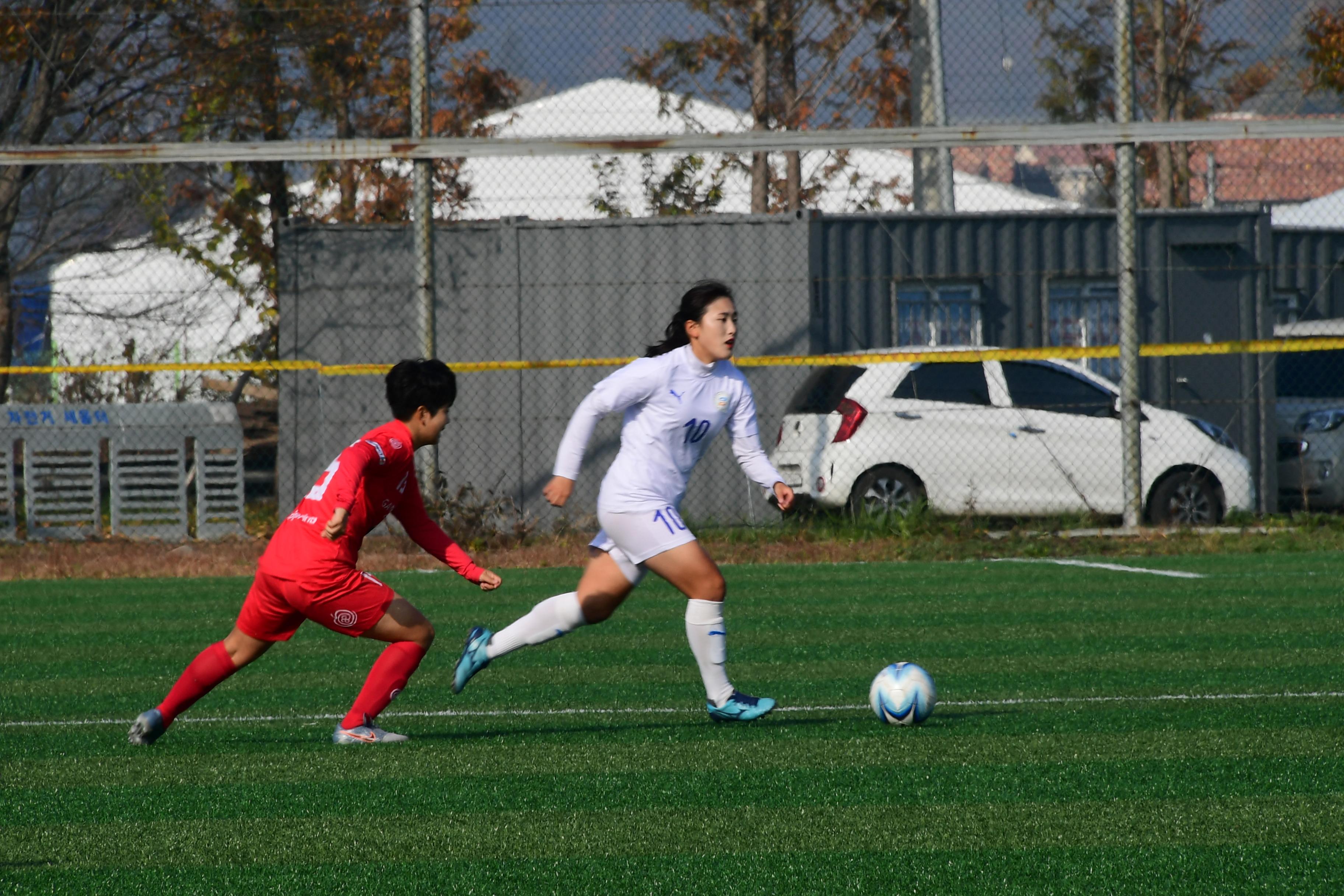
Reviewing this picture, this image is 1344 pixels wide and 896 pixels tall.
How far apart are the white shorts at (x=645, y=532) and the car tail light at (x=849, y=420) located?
7847mm

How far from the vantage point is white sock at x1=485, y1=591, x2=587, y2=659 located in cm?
640

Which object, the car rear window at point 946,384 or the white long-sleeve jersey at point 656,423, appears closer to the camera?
the white long-sleeve jersey at point 656,423

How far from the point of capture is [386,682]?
5.69 meters

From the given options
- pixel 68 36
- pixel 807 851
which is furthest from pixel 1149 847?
pixel 68 36

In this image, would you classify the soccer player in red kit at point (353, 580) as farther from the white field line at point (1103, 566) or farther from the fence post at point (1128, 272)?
the fence post at point (1128, 272)

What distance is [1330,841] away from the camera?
3.96 meters

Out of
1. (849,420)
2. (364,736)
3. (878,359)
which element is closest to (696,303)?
(364,736)

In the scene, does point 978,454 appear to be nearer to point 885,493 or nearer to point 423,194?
point 885,493

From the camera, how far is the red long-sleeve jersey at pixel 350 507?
543cm

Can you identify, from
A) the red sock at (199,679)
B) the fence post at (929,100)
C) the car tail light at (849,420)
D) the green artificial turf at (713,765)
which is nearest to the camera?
the green artificial turf at (713,765)

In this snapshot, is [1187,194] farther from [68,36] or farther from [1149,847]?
[1149,847]

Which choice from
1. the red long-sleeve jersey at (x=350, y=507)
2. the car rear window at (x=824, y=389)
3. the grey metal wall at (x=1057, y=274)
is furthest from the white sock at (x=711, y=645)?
the grey metal wall at (x=1057, y=274)

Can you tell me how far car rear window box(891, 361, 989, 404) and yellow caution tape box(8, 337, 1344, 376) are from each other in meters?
0.19

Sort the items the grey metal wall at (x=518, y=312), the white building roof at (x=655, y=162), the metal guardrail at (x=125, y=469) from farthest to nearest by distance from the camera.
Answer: the grey metal wall at (x=518, y=312) → the white building roof at (x=655, y=162) → the metal guardrail at (x=125, y=469)
